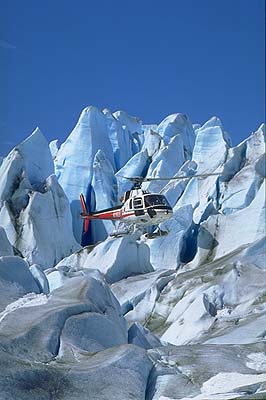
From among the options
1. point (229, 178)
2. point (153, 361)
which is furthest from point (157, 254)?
point (153, 361)

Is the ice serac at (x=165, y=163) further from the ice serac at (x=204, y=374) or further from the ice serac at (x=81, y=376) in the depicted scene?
the ice serac at (x=81, y=376)

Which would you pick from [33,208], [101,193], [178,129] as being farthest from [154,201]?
[178,129]

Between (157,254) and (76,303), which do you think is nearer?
(76,303)

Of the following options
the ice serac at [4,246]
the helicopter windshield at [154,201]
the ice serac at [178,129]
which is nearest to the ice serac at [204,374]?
the ice serac at [4,246]

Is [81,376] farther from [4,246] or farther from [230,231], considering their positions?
[230,231]

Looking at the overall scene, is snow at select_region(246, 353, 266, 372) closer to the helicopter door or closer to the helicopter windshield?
the helicopter windshield

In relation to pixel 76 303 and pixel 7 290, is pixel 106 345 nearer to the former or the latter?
pixel 76 303
